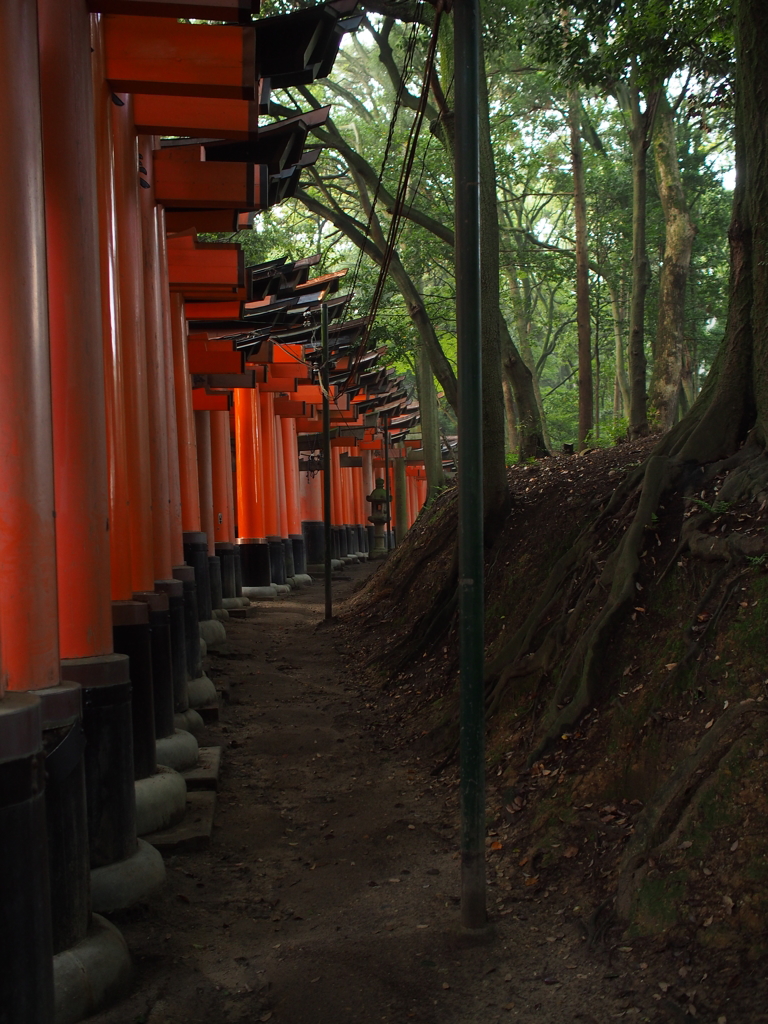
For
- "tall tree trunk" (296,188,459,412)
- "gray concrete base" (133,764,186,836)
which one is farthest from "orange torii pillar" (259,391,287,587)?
"gray concrete base" (133,764,186,836)

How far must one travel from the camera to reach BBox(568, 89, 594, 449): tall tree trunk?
54.6 feet

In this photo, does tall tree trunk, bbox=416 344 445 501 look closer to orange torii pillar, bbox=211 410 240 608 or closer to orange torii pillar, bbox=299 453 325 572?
orange torii pillar, bbox=211 410 240 608

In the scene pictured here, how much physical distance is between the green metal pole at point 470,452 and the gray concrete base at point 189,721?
13.0 ft

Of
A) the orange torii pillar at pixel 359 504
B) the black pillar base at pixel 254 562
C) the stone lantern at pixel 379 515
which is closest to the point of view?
the black pillar base at pixel 254 562

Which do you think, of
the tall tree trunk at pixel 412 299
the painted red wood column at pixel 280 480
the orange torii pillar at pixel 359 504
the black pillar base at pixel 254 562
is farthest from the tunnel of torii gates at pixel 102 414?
the orange torii pillar at pixel 359 504

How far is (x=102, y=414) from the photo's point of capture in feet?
16.7

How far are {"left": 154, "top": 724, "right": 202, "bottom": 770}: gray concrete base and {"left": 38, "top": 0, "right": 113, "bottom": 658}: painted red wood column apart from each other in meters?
2.26

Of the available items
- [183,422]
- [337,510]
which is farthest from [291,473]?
[183,422]

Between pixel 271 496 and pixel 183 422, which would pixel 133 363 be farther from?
pixel 271 496

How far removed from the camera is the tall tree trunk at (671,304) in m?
13.1

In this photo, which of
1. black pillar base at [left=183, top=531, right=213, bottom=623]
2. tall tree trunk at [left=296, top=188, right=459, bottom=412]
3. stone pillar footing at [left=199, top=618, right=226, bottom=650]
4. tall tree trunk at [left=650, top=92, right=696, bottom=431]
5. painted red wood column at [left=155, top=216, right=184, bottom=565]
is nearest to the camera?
painted red wood column at [left=155, top=216, right=184, bottom=565]

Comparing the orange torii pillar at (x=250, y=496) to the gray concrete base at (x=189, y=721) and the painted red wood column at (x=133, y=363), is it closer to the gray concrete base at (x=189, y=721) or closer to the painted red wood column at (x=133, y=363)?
the gray concrete base at (x=189, y=721)

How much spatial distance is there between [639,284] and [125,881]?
36.4 ft

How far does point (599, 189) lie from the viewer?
76.5ft
